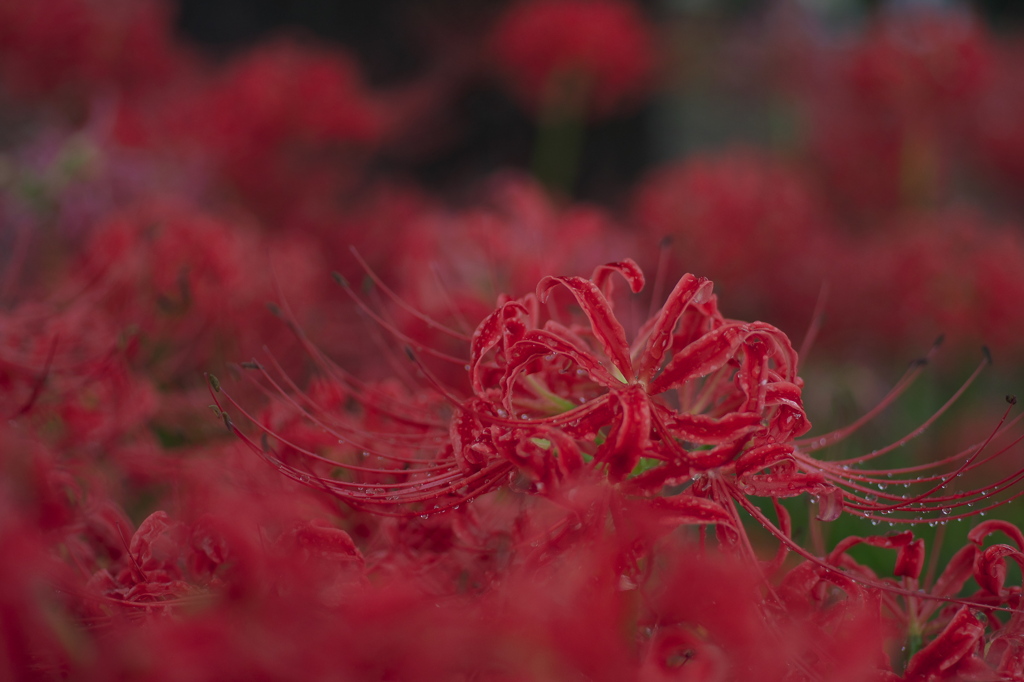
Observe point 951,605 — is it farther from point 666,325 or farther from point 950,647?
point 666,325

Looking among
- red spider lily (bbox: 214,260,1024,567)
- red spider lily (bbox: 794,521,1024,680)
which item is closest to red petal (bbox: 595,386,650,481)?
red spider lily (bbox: 214,260,1024,567)

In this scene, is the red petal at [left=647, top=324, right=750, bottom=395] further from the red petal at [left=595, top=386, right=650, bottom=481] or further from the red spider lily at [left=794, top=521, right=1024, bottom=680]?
the red spider lily at [left=794, top=521, right=1024, bottom=680]

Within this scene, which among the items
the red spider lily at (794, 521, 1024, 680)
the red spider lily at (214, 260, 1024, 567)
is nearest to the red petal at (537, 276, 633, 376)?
the red spider lily at (214, 260, 1024, 567)

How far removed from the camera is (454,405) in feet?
1.48

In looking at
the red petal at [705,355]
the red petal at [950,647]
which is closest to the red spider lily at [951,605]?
the red petal at [950,647]

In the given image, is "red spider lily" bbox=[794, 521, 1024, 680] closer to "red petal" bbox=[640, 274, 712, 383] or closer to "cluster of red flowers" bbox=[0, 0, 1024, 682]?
"cluster of red flowers" bbox=[0, 0, 1024, 682]

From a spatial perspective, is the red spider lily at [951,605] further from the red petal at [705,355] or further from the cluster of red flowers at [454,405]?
the red petal at [705,355]

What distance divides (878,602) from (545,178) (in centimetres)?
170

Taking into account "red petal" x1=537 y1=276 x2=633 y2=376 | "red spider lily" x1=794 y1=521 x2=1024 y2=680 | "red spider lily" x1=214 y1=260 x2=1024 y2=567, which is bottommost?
"red spider lily" x1=794 y1=521 x2=1024 y2=680

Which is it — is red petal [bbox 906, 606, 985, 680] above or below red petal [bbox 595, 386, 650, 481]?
below

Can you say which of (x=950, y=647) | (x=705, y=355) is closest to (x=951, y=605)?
(x=950, y=647)

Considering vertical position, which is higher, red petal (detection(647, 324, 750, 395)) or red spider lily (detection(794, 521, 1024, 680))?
red petal (detection(647, 324, 750, 395))

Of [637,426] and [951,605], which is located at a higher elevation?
[637,426]

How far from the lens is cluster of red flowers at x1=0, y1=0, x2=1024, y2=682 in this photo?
1.14 ft
